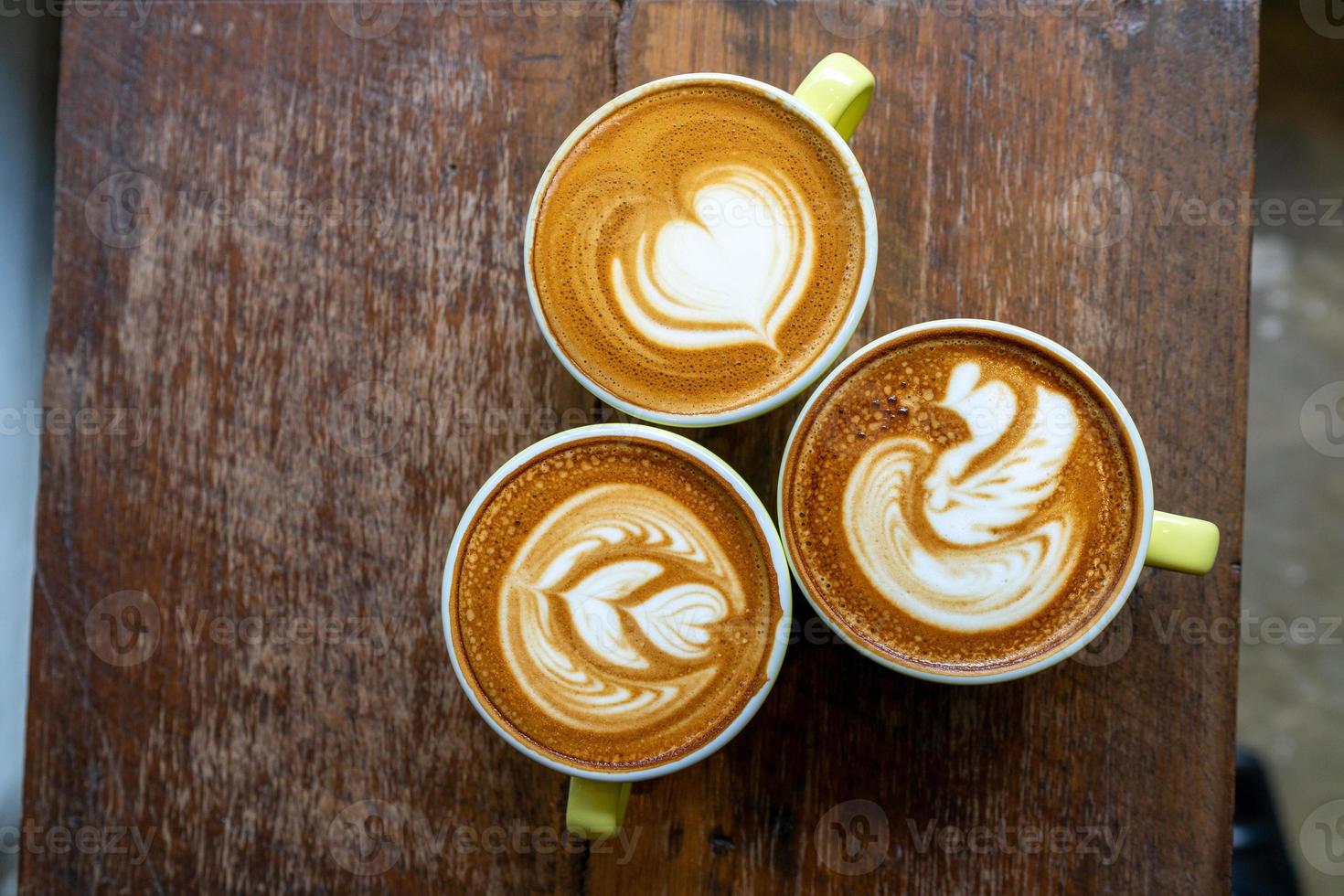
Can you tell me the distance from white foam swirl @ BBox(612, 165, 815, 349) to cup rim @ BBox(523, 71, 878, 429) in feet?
0.18

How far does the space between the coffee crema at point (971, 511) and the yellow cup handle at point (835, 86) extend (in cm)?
25

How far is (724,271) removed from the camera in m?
0.91

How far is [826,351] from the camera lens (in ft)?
2.93

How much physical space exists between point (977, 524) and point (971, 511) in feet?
0.05

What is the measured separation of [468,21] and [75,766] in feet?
3.35

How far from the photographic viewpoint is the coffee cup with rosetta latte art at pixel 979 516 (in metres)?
0.88

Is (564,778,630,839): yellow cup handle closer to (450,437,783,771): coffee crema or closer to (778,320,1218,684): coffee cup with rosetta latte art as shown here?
(450,437,783,771): coffee crema

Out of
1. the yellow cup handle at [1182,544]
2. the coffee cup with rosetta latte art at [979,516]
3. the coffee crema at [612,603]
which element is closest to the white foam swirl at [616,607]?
the coffee crema at [612,603]

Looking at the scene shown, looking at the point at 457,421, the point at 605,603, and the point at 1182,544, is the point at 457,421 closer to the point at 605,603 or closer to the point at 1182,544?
the point at 605,603

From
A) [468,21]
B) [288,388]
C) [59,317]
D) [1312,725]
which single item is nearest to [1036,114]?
[468,21]

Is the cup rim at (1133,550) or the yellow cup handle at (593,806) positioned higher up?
the cup rim at (1133,550)

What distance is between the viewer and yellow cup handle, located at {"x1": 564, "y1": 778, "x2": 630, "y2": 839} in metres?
0.89

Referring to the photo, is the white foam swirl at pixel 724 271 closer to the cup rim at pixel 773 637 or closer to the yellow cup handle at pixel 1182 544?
the cup rim at pixel 773 637

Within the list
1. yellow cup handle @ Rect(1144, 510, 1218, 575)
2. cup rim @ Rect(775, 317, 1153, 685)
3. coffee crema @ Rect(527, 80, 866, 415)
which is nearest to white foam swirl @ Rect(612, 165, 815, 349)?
coffee crema @ Rect(527, 80, 866, 415)
